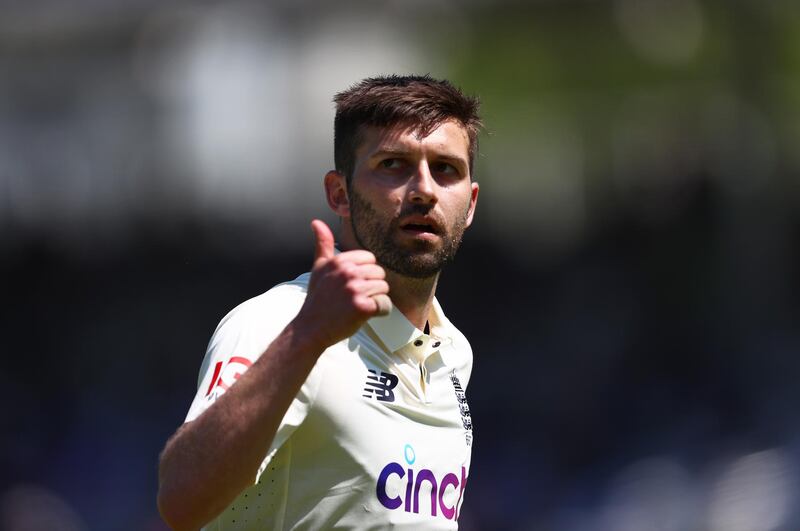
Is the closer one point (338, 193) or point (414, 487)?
point (414, 487)

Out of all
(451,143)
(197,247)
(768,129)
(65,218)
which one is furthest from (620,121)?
(451,143)

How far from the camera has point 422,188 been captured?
11.7 feet

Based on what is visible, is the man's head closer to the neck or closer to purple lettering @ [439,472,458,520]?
the neck

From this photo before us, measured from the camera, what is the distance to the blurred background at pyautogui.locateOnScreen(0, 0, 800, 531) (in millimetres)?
10406

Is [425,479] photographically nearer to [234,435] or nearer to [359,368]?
[359,368]

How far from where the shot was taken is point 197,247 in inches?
543

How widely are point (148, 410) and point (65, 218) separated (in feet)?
9.40

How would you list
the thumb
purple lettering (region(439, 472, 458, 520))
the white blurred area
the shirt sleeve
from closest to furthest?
the thumb < the shirt sleeve < purple lettering (region(439, 472, 458, 520)) < the white blurred area

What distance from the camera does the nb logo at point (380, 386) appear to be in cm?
337

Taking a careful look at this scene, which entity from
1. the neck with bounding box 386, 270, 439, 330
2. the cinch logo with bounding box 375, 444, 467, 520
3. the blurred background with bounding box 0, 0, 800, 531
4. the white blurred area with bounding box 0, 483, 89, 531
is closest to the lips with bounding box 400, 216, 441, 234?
the neck with bounding box 386, 270, 439, 330

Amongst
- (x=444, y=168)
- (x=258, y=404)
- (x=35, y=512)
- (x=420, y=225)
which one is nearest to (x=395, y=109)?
(x=444, y=168)

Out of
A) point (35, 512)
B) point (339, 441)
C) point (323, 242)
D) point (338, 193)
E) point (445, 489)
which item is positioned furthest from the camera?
point (35, 512)

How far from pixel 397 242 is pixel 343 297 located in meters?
0.81

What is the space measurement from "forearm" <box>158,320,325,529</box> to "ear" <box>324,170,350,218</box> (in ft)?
3.12
